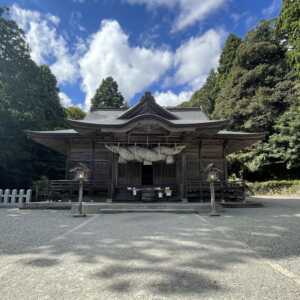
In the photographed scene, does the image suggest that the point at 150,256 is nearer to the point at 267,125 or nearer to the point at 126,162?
the point at 126,162

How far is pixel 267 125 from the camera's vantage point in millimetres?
20828

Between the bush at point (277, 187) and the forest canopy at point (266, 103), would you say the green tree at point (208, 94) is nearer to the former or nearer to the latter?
the forest canopy at point (266, 103)

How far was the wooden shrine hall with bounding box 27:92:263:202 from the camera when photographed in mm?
8508

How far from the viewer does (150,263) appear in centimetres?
283

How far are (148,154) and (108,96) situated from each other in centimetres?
2865

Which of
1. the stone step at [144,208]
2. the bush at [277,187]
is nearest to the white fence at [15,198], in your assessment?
the stone step at [144,208]

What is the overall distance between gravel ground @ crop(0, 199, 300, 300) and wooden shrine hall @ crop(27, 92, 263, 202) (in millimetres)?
4120

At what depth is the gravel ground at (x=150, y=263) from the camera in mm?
2141

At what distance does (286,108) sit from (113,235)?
22.3m

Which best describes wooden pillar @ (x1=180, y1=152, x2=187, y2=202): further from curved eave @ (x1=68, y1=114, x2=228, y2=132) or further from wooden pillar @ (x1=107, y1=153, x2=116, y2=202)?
wooden pillar @ (x1=107, y1=153, x2=116, y2=202)

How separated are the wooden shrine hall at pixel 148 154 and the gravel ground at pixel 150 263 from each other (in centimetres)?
412

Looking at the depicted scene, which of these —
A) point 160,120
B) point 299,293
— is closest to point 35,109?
point 160,120

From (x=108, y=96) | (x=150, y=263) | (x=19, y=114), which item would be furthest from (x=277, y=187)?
(x=108, y=96)

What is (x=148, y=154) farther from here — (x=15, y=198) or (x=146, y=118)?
(x=15, y=198)
